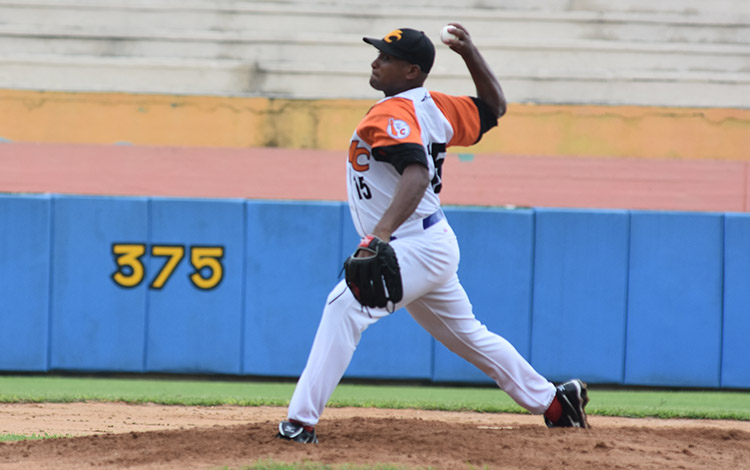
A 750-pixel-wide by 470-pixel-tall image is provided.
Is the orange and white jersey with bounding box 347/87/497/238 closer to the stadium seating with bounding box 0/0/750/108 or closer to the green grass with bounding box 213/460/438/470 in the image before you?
the green grass with bounding box 213/460/438/470

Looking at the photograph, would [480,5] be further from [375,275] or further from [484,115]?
[375,275]

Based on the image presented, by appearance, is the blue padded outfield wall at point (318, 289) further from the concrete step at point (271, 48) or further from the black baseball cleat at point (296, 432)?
the black baseball cleat at point (296, 432)

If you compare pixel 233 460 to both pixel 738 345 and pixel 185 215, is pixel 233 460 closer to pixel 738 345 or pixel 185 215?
pixel 185 215

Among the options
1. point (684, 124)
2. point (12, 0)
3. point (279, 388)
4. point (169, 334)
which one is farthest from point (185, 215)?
point (684, 124)

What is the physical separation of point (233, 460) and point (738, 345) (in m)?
5.36

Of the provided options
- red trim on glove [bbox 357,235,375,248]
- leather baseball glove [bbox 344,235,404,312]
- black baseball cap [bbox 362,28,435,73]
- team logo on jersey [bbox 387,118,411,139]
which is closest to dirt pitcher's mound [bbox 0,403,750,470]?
leather baseball glove [bbox 344,235,404,312]

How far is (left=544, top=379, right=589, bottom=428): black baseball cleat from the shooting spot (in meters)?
4.11

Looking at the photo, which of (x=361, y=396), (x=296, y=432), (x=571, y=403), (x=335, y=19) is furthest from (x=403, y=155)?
(x=335, y=19)

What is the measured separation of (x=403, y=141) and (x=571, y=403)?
5.09 feet

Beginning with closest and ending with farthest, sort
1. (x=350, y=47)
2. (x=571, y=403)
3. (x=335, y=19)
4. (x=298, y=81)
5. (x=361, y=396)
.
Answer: (x=571, y=403), (x=361, y=396), (x=298, y=81), (x=350, y=47), (x=335, y=19)

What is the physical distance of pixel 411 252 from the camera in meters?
3.51

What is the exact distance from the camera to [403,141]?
334 cm

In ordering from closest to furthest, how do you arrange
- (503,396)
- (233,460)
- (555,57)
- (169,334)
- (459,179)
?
1. (233,460)
2. (503,396)
3. (169,334)
4. (459,179)
5. (555,57)

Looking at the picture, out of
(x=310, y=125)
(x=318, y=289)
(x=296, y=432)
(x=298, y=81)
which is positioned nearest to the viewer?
(x=296, y=432)
